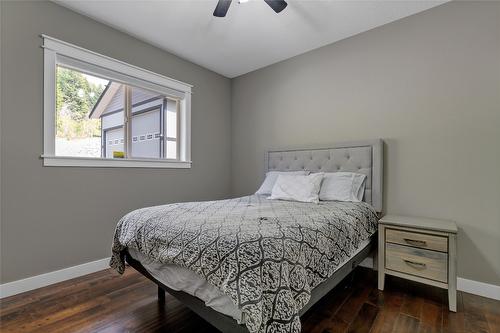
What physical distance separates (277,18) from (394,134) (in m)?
1.80

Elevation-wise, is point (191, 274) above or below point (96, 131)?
below

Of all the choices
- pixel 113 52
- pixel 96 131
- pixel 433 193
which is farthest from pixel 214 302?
pixel 113 52

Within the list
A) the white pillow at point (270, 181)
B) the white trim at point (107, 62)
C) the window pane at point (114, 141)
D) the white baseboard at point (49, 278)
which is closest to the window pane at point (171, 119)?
the white trim at point (107, 62)

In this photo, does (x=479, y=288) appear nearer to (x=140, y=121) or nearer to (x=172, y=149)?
(x=172, y=149)

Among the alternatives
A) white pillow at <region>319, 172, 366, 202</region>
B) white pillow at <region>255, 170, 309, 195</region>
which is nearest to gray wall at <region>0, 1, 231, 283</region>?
white pillow at <region>255, 170, 309, 195</region>

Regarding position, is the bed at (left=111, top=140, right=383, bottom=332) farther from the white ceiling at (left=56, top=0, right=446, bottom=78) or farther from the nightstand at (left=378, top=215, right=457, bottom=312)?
the white ceiling at (left=56, top=0, right=446, bottom=78)

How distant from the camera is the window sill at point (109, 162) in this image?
2.31m

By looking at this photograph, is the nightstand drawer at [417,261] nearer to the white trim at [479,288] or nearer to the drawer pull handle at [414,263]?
the drawer pull handle at [414,263]

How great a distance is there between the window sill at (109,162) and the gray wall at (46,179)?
2.3 inches

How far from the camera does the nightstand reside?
1.85 m

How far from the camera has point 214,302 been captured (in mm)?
1188

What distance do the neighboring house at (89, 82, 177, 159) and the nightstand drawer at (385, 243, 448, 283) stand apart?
2.98 metres

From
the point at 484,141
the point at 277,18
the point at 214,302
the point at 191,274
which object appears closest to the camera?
the point at 214,302

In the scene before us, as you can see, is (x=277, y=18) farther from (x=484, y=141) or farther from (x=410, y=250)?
(x=410, y=250)
